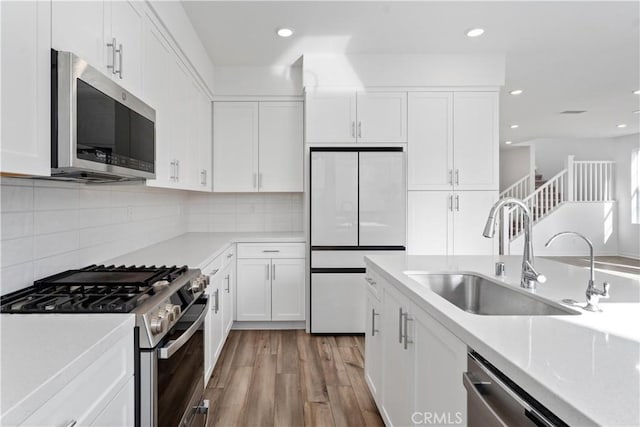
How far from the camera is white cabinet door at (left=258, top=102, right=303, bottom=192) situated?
3914mm

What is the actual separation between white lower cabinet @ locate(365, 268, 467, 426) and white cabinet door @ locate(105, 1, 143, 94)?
169 centimetres

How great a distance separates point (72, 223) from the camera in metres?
1.88

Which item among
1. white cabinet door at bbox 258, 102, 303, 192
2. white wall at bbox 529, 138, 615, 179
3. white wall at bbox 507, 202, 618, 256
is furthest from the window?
Result: white cabinet door at bbox 258, 102, 303, 192

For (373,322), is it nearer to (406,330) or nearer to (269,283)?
(406,330)

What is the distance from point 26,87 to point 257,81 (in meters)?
2.98

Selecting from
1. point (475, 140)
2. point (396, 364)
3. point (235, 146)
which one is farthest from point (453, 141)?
point (396, 364)

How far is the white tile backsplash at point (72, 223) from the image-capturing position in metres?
1.46

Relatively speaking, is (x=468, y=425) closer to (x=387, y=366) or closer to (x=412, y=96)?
(x=387, y=366)

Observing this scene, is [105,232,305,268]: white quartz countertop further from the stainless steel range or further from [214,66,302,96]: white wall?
[214,66,302,96]: white wall

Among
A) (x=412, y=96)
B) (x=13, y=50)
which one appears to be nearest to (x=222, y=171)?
(x=412, y=96)

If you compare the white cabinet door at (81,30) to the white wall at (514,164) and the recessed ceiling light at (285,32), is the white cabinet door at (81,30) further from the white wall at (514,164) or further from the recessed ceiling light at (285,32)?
the white wall at (514,164)

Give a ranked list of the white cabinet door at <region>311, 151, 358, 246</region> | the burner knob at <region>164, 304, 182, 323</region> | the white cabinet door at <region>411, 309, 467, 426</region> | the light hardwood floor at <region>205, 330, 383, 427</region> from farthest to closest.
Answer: the white cabinet door at <region>311, 151, 358, 246</region> < the light hardwood floor at <region>205, 330, 383, 427</region> < the burner knob at <region>164, 304, 182, 323</region> < the white cabinet door at <region>411, 309, 467, 426</region>

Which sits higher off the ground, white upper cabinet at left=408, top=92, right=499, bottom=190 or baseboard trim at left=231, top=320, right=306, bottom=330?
white upper cabinet at left=408, top=92, right=499, bottom=190

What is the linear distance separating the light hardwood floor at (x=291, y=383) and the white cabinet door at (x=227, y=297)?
0.22m
